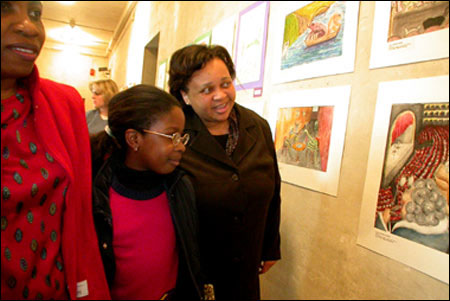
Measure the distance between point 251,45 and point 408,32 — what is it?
94 cm

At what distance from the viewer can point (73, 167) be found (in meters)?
0.65

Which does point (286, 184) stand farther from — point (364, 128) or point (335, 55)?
point (335, 55)

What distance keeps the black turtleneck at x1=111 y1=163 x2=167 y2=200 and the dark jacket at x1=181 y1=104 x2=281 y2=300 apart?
0.44 feet

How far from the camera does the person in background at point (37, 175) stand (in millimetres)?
433

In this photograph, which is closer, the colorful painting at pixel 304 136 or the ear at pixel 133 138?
the ear at pixel 133 138

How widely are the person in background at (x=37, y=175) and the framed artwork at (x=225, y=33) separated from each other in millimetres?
1444

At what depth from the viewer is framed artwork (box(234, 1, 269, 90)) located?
5.26 feet

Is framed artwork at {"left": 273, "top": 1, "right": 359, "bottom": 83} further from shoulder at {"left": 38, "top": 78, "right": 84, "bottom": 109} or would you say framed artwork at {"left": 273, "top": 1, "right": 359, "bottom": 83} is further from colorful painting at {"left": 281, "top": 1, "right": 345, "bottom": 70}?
shoulder at {"left": 38, "top": 78, "right": 84, "bottom": 109}

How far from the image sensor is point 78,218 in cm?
67

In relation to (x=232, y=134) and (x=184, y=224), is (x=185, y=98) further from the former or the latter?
(x=184, y=224)

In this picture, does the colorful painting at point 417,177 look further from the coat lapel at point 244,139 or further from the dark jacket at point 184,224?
the dark jacket at point 184,224

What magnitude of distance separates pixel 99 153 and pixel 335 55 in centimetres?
92

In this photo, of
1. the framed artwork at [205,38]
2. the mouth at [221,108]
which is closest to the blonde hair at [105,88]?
the mouth at [221,108]

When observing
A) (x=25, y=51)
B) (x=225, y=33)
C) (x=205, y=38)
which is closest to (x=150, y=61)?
(x=205, y=38)
